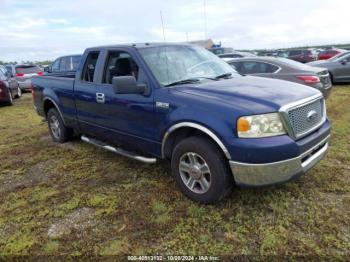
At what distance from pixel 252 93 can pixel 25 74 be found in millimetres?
16198

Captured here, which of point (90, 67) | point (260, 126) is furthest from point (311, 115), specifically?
point (90, 67)

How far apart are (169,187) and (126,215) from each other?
2.56 ft

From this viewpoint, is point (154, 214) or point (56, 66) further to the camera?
point (56, 66)

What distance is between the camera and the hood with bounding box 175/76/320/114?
3215mm

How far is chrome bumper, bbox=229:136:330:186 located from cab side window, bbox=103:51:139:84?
196cm

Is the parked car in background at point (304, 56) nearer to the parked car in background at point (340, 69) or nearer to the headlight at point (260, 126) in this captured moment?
the parked car in background at point (340, 69)

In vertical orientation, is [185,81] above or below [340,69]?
above

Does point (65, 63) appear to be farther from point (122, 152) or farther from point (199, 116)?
point (199, 116)

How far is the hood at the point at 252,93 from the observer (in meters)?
3.21

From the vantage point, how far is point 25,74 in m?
16.9

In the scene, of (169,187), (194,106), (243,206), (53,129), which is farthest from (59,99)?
(243,206)

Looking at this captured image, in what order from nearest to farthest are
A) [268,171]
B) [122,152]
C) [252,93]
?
1. [268,171]
2. [252,93]
3. [122,152]

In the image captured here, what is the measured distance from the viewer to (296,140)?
3.22m

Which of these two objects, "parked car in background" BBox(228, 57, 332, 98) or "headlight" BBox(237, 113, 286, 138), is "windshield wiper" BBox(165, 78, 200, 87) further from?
"parked car in background" BBox(228, 57, 332, 98)
